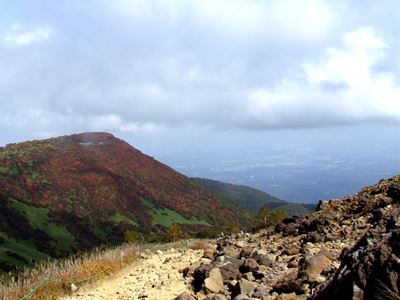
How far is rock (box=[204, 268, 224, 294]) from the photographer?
9812 millimetres

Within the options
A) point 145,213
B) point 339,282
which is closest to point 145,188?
point 145,213

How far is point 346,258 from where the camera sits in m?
6.38

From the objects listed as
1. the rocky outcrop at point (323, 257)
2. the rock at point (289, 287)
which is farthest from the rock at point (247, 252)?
the rock at point (289, 287)

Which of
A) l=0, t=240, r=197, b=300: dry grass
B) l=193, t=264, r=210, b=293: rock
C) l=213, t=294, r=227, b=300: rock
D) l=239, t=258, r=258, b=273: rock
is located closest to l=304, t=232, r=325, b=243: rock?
l=239, t=258, r=258, b=273: rock

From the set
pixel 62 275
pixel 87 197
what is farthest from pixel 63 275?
pixel 87 197

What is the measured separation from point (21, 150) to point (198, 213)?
47019mm

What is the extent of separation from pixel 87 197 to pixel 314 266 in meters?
107

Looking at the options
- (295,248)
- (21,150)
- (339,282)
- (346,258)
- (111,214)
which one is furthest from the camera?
(21,150)

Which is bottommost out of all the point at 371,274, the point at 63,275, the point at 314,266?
the point at 63,275

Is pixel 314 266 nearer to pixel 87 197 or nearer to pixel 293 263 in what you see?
pixel 293 263

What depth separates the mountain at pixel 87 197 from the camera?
91188 millimetres

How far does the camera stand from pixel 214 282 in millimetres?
9969

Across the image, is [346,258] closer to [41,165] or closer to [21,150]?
[41,165]

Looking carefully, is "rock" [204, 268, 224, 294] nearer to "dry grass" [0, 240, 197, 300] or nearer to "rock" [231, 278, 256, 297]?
"rock" [231, 278, 256, 297]
